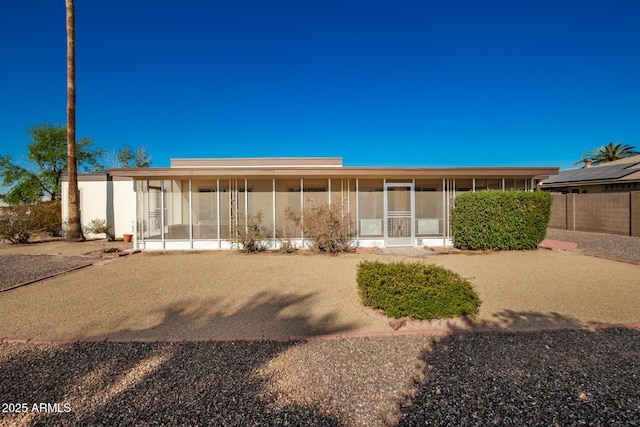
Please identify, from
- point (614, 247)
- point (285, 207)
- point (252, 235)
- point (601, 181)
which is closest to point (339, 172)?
point (285, 207)

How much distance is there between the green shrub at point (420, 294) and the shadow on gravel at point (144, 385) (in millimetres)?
1485

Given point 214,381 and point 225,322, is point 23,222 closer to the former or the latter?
point 225,322

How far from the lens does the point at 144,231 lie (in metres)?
10.3

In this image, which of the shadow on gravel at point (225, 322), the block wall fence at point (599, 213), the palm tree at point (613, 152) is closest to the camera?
the shadow on gravel at point (225, 322)

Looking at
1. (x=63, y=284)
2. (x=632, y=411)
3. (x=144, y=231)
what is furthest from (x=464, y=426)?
(x=144, y=231)

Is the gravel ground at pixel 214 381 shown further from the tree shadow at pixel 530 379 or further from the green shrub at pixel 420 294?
the green shrub at pixel 420 294

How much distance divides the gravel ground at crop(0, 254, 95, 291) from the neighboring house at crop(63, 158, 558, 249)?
210 centimetres

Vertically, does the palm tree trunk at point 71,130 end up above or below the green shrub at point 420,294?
above

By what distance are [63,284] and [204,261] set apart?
3.08 meters

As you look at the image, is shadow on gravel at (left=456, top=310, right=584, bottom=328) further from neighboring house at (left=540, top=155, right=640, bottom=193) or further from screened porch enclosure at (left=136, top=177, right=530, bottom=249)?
neighboring house at (left=540, top=155, right=640, bottom=193)

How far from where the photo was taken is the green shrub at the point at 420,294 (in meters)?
3.87

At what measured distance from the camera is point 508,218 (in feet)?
30.8

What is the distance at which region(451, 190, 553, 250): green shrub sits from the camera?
9.34m

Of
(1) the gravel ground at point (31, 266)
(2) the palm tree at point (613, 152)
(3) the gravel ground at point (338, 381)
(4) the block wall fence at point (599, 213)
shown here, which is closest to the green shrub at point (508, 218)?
(3) the gravel ground at point (338, 381)
